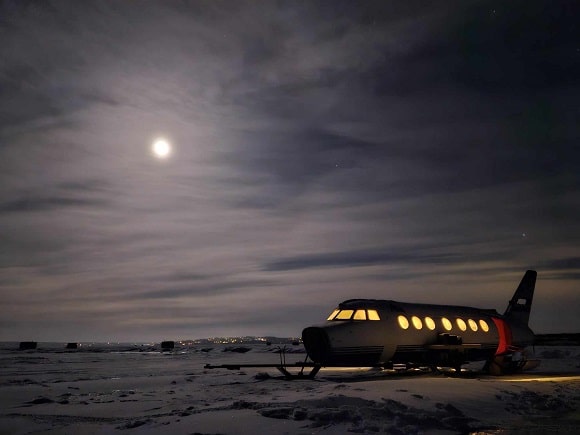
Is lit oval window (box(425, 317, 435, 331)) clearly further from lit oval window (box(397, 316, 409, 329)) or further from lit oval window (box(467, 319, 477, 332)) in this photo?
lit oval window (box(467, 319, 477, 332))

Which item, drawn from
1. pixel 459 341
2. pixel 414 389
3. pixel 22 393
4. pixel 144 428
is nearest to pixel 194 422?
pixel 144 428

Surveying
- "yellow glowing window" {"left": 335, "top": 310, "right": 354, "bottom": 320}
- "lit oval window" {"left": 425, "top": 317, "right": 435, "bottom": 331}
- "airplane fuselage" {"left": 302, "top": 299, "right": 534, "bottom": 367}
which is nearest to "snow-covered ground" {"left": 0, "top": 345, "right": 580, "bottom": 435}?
"airplane fuselage" {"left": 302, "top": 299, "right": 534, "bottom": 367}

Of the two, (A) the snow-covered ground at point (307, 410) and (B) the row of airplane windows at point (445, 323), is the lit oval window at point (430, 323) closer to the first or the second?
(B) the row of airplane windows at point (445, 323)

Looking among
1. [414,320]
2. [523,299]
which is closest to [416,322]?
[414,320]

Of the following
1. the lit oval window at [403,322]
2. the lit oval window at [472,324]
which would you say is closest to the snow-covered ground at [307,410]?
the lit oval window at [403,322]

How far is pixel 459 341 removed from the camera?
2559cm

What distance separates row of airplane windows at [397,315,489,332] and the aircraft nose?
15.4ft

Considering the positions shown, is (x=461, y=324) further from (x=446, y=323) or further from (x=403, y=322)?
(x=403, y=322)

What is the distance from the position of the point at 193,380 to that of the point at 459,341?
13774mm

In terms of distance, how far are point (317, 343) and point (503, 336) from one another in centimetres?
1460

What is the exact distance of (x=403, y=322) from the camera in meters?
24.4

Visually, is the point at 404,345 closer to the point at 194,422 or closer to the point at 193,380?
the point at 193,380

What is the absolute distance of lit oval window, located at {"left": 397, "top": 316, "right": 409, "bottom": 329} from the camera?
24172 mm

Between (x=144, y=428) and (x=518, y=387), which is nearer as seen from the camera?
(x=144, y=428)
